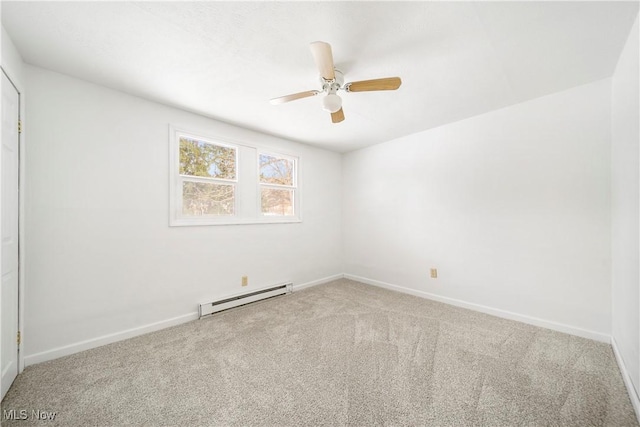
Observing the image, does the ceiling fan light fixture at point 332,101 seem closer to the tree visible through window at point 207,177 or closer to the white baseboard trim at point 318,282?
the tree visible through window at point 207,177

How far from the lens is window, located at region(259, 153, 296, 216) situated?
359cm

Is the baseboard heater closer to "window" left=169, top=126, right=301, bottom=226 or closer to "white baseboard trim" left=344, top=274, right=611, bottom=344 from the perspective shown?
"window" left=169, top=126, right=301, bottom=226

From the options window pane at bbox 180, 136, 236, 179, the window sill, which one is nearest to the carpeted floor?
the window sill

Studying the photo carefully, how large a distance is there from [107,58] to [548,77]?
3.65m

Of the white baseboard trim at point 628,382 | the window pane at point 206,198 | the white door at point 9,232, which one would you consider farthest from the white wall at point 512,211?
the white door at point 9,232

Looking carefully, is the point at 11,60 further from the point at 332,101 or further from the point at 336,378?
the point at 336,378

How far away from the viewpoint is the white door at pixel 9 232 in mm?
1575

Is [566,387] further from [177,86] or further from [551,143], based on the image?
[177,86]

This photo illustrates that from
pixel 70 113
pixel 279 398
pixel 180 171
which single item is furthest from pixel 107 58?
pixel 279 398

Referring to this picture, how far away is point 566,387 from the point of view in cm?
163

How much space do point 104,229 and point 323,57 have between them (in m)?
2.42

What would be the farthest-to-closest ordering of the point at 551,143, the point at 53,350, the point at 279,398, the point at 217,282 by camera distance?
1. the point at 217,282
2. the point at 551,143
3. the point at 53,350
4. the point at 279,398

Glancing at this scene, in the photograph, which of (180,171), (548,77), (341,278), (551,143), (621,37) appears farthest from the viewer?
(341,278)

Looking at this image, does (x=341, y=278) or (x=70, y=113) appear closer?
(x=70, y=113)
